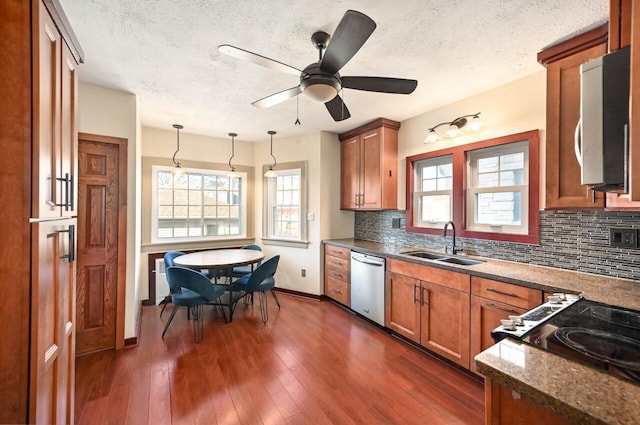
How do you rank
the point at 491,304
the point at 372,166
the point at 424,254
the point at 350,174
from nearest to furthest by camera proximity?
1. the point at 491,304
2. the point at 424,254
3. the point at 372,166
4. the point at 350,174

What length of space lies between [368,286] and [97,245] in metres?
2.84

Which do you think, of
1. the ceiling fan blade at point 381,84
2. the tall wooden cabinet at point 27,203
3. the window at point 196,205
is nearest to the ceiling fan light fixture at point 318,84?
the ceiling fan blade at point 381,84

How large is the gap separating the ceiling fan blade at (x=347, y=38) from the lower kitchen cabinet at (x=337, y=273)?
97.1 inches

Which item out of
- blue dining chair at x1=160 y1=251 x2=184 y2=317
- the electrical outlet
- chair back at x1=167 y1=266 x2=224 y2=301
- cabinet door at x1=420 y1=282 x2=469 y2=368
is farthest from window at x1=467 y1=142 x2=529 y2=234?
blue dining chair at x1=160 y1=251 x2=184 y2=317

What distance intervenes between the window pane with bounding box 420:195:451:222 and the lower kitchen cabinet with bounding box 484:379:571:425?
248 centimetres

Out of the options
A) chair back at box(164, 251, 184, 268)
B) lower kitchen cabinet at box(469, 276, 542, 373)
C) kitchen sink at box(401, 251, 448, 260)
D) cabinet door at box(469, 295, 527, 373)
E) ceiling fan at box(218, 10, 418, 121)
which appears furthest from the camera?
chair back at box(164, 251, 184, 268)

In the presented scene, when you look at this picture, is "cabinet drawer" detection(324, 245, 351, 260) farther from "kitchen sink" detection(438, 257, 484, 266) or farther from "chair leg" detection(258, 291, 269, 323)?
"kitchen sink" detection(438, 257, 484, 266)

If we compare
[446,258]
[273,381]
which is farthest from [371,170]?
[273,381]

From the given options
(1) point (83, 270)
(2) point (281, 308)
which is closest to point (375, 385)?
(2) point (281, 308)

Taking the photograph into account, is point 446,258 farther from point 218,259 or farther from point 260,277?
point 218,259

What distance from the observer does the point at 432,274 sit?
2.45 meters

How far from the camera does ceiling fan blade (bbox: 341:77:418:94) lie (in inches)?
69.4

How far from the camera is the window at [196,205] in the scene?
4027mm

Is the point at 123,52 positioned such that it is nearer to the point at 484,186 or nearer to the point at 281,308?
the point at 281,308
